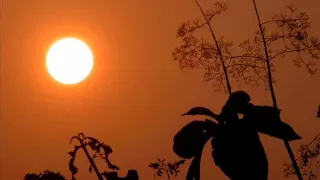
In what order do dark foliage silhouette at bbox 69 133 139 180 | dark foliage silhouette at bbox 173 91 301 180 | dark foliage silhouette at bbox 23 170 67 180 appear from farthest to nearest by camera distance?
1. dark foliage silhouette at bbox 69 133 139 180
2. dark foliage silhouette at bbox 23 170 67 180
3. dark foliage silhouette at bbox 173 91 301 180

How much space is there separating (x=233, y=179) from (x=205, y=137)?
0.17m

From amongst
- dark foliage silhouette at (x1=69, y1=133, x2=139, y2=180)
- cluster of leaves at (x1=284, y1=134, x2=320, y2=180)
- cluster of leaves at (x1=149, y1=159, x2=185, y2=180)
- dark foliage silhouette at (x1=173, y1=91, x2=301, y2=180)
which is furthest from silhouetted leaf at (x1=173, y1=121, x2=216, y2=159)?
cluster of leaves at (x1=149, y1=159, x2=185, y2=180)

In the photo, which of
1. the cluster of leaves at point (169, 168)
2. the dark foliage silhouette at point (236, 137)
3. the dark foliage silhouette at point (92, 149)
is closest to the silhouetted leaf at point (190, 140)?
the dark foliage silhouette at point (236, 137)

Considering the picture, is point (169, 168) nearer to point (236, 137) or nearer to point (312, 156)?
point (312, 156)

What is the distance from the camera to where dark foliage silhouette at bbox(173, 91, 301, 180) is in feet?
3.66

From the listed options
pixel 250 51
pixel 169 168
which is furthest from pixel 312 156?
pixel 169 168

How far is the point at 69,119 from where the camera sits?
515 cm

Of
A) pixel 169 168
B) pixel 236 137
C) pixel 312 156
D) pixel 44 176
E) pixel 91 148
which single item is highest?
pixel 169 168

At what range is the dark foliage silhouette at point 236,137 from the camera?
1114 millimetres

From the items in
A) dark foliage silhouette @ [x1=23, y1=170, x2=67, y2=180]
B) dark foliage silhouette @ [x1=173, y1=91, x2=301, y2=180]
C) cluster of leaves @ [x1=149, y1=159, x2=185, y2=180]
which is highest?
cluster of leaves @ [x1=149, y1=159, x2=185, y2=180]

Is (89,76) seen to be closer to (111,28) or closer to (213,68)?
(111,28)

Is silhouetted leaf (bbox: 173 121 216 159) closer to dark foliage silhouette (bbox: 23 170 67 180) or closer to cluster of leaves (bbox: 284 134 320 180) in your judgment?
dark foliage silhouette (bbox: 23 170 67 180)

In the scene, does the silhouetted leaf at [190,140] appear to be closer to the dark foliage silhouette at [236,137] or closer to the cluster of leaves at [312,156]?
the dark foliage silhouette at [236,137]

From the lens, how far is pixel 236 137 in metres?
1.16
